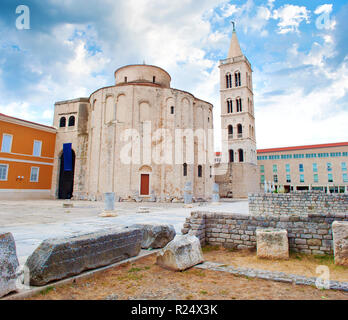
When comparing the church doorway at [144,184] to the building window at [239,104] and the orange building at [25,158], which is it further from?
the building window at [239,104]

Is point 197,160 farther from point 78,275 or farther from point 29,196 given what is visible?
point 78,275

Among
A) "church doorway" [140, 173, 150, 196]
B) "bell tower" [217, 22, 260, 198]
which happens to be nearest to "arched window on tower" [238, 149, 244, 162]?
"bell tower" [217, 22, 260, 198]

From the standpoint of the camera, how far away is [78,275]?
3.06 meters

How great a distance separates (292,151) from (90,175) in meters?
48.5

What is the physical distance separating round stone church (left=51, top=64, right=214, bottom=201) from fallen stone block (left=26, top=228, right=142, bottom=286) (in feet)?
57.9

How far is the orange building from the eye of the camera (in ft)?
67.8

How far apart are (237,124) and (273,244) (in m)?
33.2

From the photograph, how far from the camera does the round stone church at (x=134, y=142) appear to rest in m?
21.8

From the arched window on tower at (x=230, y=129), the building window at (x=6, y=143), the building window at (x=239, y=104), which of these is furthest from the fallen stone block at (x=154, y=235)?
the building window at (x=239, y=104)

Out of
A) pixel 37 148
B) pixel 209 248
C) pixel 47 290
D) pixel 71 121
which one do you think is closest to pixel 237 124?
pixel 71 121

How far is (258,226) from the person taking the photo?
5074 mm

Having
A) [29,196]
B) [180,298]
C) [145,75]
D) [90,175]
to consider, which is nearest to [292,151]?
[145,75]

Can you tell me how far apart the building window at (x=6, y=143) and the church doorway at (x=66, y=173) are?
495cm

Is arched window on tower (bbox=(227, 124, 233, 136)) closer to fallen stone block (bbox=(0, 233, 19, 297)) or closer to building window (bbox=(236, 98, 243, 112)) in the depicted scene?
building window (bbox=(236, 98, 243, 112))
